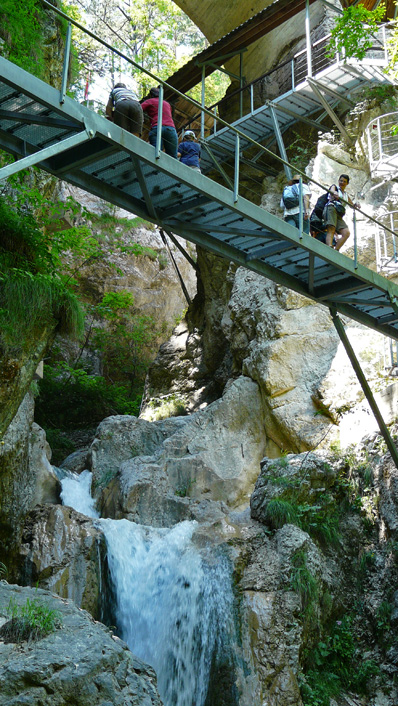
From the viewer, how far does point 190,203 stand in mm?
9234

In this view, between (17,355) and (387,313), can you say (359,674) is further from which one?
(17,355)

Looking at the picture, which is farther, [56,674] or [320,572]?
[320,572]

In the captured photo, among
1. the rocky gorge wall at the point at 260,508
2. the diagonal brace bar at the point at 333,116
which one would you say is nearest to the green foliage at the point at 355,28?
the diagonal brace bar at the point at 333,116

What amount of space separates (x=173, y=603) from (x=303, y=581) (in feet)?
6.95

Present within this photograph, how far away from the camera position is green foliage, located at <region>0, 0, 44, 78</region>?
11.9m

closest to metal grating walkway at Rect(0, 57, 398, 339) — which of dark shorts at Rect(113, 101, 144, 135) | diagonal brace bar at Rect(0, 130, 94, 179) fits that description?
diagonal brace bar at Rect(0, 130, 94, 179)

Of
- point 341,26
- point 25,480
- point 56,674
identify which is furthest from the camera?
point 341,26

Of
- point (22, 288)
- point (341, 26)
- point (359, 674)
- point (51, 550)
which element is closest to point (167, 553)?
point (51, 550)

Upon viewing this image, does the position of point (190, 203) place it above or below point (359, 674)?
above

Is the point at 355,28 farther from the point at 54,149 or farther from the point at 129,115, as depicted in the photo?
the point at 54,149

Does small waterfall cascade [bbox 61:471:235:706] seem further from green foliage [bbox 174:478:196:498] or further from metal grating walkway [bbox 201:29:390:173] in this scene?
metal grating walkway [bbox 201:29:390:173]

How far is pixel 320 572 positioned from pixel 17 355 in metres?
6.23

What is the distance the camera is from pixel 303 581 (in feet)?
34.9

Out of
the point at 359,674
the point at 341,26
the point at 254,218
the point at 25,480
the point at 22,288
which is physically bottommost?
the point at 359,674
